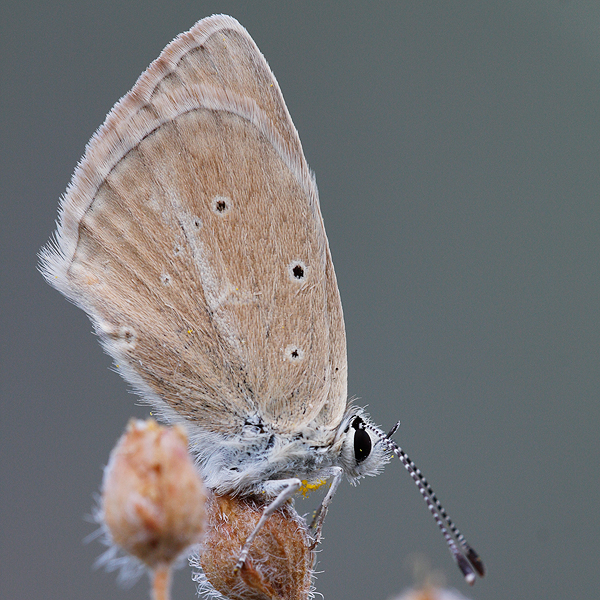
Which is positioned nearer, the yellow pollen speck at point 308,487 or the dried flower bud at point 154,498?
the dried flower bud at point 154,498

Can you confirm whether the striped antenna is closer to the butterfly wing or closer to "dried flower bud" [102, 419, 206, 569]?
the butterfly wing

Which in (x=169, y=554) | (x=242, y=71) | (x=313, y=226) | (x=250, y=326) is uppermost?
(x=242, y=71)

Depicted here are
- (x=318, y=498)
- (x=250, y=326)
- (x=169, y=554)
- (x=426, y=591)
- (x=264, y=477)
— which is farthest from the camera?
(x=318, y=498)

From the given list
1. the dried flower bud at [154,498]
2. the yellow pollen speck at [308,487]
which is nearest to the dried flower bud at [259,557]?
the yellow pollen speck at [308,487]

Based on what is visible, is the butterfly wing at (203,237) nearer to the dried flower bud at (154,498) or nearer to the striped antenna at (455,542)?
the striped antenna at (455,542)

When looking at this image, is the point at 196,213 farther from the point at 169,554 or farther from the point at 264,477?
the point at 169,554

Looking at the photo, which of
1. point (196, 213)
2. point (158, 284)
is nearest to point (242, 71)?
point (196, 213)
